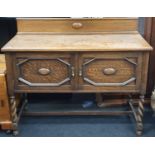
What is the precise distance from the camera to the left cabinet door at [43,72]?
1.38 m

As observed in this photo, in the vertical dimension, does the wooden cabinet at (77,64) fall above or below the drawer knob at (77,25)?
below

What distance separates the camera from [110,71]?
55.1 inches

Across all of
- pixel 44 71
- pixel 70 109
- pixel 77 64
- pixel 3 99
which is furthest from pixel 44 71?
pixel 70 109

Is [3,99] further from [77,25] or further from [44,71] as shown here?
[77,25]

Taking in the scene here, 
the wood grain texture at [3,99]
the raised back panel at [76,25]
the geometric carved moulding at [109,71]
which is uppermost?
the raised back panel at [76,25]

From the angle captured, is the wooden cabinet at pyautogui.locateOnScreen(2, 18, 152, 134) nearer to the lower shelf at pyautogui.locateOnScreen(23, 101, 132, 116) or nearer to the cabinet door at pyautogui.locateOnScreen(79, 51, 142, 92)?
the cabinet door at pyautogui.locateOnScreen(79, 51, 142, 92)

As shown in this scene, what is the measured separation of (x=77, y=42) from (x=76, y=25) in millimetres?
234

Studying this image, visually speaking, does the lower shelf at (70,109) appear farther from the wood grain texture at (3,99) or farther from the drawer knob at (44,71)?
the drawer knob at (44,71)

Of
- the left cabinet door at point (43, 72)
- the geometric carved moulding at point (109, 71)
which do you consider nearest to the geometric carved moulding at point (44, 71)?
the left cabinet door at point (43, 72)

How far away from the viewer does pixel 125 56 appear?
1366mm
